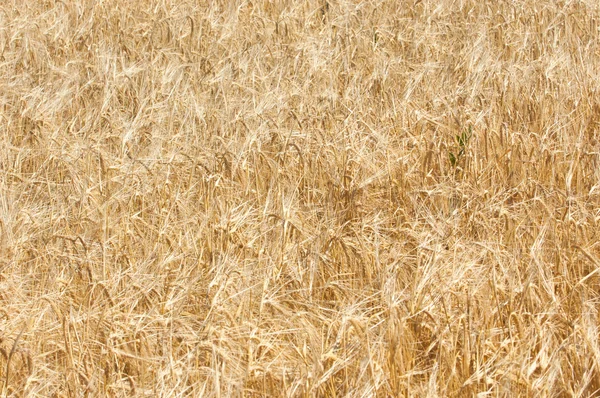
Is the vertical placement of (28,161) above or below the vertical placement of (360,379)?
below

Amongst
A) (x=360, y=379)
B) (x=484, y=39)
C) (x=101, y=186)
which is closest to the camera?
(x=360, y=379)

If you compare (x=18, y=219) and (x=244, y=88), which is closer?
(x=18, y=219)

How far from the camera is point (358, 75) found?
3898 mm

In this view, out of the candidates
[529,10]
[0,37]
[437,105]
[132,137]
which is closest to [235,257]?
[132,137]

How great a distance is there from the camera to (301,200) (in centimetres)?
292

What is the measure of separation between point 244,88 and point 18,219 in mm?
1424

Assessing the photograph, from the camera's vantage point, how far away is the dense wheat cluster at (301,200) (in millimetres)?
1937

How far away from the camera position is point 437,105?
354cm

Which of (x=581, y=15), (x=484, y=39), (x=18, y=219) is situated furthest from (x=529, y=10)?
(x=18, y=219)

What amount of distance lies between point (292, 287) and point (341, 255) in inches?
6.6

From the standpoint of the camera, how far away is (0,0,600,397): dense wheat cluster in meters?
1.94

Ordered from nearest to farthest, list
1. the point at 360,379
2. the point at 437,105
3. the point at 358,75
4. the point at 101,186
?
the point at 360,379 < the point at 101,186 < the point at 437,105 < the point at 358,75

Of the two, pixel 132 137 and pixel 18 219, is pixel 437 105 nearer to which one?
pixel 132 137

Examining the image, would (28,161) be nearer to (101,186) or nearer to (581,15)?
(101,186)
